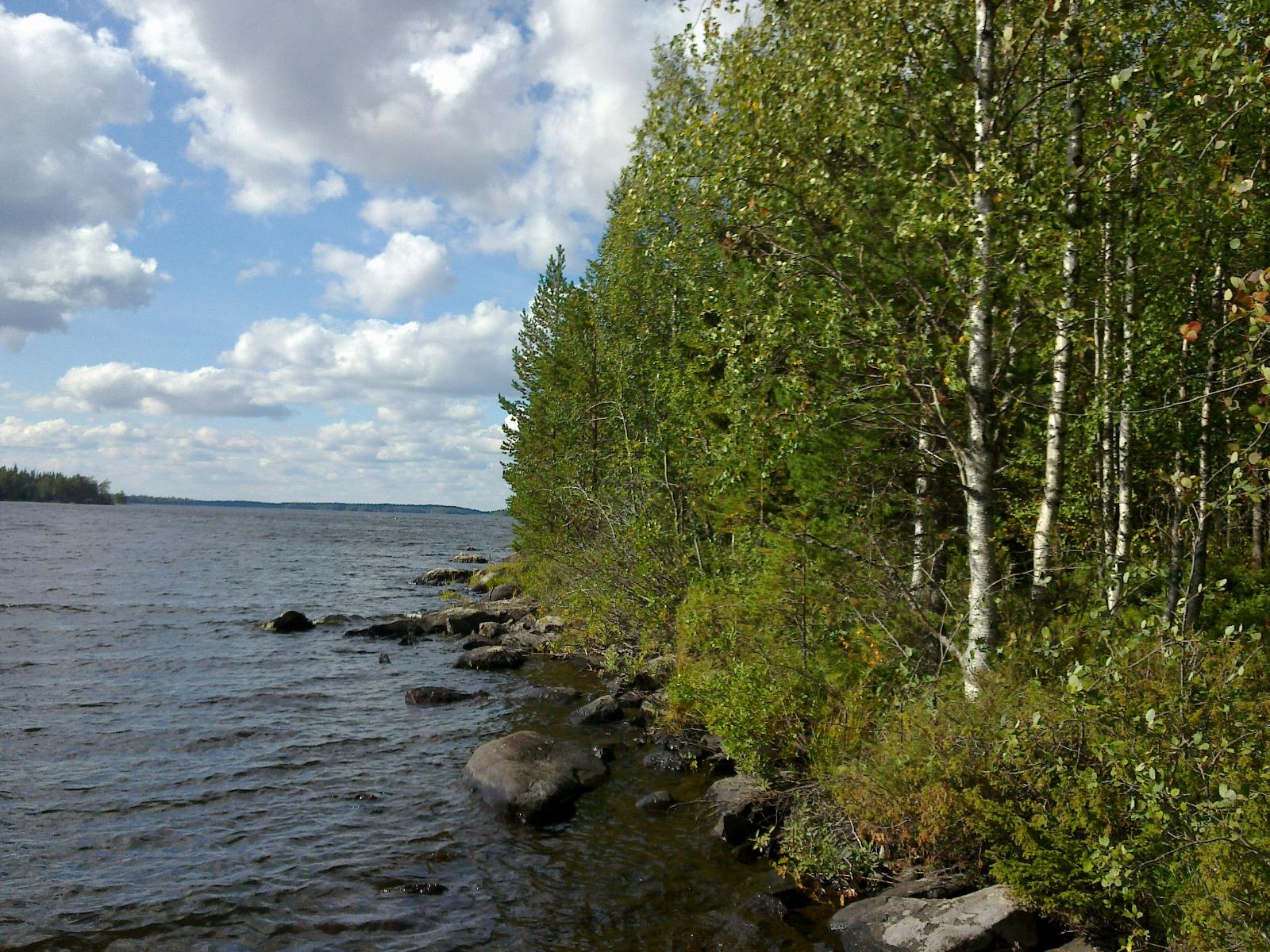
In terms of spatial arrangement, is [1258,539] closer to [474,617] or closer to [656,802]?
[656,802]

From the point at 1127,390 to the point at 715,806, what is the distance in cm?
777

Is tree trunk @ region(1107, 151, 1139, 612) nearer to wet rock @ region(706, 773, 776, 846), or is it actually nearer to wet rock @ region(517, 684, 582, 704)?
wet rock @ region(706, 773, 776, 846)

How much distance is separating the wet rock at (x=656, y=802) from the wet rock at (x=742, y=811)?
708 millimetres

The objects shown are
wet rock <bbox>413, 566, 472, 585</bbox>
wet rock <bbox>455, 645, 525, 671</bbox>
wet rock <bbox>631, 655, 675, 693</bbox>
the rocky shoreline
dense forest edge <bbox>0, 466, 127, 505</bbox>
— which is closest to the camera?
the rocky shoreline

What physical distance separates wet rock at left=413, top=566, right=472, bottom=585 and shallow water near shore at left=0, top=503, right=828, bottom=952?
25.1 metres

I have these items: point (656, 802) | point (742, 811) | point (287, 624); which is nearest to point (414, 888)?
point (656, 802)

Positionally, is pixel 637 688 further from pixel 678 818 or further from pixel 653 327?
pixel 653 327

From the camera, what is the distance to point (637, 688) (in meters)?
18.3

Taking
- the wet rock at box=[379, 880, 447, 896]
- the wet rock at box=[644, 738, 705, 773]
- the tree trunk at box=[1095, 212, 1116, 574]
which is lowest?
the wet rock at box=[379, 880, 447, 896]

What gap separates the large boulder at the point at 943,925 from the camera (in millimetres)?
7141

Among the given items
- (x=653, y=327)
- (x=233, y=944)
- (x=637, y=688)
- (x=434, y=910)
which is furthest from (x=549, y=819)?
(x=653, y=327)

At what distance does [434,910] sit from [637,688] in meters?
9.46

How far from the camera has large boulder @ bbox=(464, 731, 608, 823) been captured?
38.8 feet

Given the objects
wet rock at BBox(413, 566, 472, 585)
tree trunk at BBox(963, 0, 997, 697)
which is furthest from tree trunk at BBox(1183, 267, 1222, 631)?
wet rock at BBox(413, 566, 472, 585)
